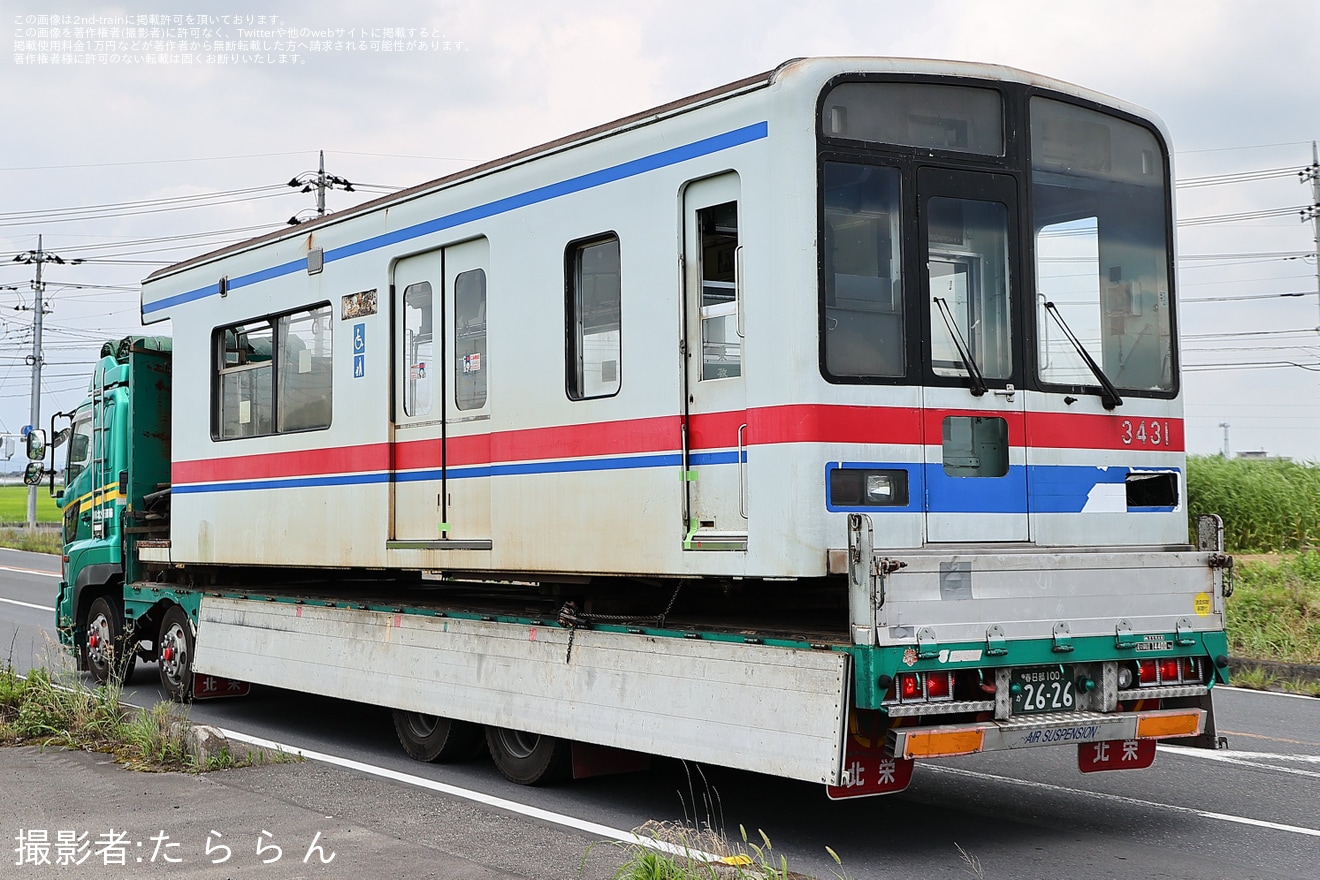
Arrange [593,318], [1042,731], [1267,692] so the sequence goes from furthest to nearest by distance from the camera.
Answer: [1267,692], [593,318], [1042,731]

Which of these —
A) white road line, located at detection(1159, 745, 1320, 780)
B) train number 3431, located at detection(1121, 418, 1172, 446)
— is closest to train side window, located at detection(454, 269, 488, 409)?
train number 3431, located at detection(1121, 418, 1172, 446)

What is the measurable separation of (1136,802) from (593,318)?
415 cm

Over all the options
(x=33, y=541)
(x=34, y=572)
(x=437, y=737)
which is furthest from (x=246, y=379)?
(x=33, y=541)

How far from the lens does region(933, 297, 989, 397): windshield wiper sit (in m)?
7.10

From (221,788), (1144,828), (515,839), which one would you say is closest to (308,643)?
(221,788)

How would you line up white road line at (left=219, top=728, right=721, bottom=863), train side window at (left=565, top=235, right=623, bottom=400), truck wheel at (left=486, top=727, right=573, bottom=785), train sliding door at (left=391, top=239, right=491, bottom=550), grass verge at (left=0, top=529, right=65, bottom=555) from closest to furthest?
white road line at (left=219, top=728, right=721, bottom=863)
train side window at (left=565, top=235, right=623, bottom=400)
truck wheel at (left=486, top=727, right=573, bottom=785)
train sliding door at (left=391, top=239, right=491, bottom=550)
grass verge at (left=0, top=529, right=65, bottom=555)

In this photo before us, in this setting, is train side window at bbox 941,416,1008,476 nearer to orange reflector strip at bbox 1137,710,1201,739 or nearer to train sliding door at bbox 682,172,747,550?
train sliding door at bbox 682,172,747,550

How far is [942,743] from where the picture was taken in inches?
254

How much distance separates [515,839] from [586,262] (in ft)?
10.5

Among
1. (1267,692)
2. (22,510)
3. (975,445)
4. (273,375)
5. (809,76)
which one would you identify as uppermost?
(809,76)

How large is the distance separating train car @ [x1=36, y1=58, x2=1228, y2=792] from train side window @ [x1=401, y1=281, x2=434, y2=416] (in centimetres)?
17

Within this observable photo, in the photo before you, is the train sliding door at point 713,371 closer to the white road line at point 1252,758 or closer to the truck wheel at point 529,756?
the truck wheel at point 529,756

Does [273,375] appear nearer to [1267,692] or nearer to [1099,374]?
[1099,374]

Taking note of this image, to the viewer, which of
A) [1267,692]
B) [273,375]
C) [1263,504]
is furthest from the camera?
[1263,504]
